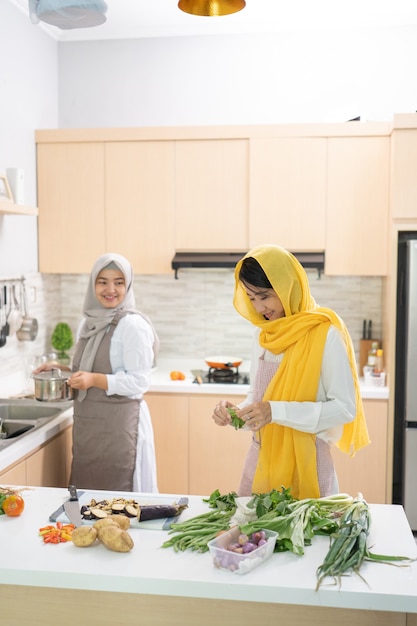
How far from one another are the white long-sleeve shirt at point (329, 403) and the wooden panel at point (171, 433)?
1.74m

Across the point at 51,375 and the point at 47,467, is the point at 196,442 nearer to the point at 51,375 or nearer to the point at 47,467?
the point at 47,467

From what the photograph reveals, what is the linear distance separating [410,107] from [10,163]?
240 cm

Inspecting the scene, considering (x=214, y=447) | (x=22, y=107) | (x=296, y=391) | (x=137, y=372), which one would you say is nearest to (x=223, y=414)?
(x=296, y=391)

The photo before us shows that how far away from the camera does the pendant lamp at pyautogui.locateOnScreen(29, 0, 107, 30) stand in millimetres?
2088

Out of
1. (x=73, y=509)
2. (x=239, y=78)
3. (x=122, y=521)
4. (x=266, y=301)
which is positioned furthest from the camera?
(x=239, y=78)

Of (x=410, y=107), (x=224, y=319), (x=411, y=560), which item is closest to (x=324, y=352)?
(x=411, y=560)

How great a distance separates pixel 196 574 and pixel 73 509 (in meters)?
0.50

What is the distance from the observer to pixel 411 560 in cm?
169

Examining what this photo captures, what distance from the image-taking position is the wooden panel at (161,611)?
5.50 feet

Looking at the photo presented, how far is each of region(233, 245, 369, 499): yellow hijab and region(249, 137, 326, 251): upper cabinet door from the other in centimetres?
171

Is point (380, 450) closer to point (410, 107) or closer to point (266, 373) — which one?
point (266, 373)

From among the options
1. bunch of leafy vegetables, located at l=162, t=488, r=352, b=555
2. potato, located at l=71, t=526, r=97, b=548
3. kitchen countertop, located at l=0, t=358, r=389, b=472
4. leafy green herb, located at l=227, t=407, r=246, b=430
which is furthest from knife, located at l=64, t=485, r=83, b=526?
kitchen countertop, located at l=0, t=358, r=389, b=472

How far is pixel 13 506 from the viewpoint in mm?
1950

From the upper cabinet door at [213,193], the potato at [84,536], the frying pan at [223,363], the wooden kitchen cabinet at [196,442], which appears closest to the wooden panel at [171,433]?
the wooden kitchen cabinet at [196,442]
